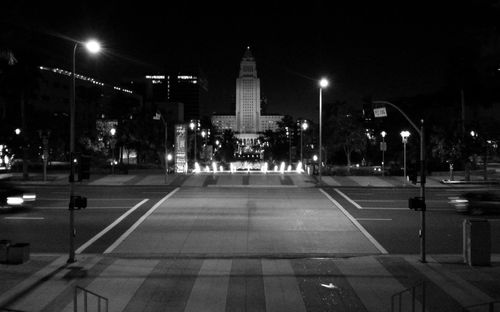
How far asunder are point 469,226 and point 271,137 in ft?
418

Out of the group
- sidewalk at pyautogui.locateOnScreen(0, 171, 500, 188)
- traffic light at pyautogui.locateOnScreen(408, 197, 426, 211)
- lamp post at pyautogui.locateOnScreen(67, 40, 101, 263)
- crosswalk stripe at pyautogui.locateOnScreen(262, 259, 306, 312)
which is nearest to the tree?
sidewalk at pyautogui.locateOnScreen(0, 171, 500, 188)

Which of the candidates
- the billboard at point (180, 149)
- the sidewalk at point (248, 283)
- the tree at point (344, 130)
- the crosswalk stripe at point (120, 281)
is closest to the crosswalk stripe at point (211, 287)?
the sidewalk at point (248, 283)

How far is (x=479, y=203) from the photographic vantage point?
2862cm

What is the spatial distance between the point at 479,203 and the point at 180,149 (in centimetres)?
3782

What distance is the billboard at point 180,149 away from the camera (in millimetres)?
Answer: 61312

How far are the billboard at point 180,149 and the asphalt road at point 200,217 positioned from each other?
17448 millimetres

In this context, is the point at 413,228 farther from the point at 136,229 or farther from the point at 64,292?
the point at 64,292

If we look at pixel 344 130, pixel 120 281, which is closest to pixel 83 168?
pixel 120 281

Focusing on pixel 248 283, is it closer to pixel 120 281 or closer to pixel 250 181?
pixel 120 281

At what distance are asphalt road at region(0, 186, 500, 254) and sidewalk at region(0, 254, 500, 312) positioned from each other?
3.28 metres

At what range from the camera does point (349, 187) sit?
152 feet

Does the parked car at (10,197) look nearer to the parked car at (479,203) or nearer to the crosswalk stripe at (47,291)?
the crosswalk stripe at (47,291)

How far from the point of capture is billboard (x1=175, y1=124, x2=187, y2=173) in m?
61.3

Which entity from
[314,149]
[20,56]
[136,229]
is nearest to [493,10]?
[136,229]
